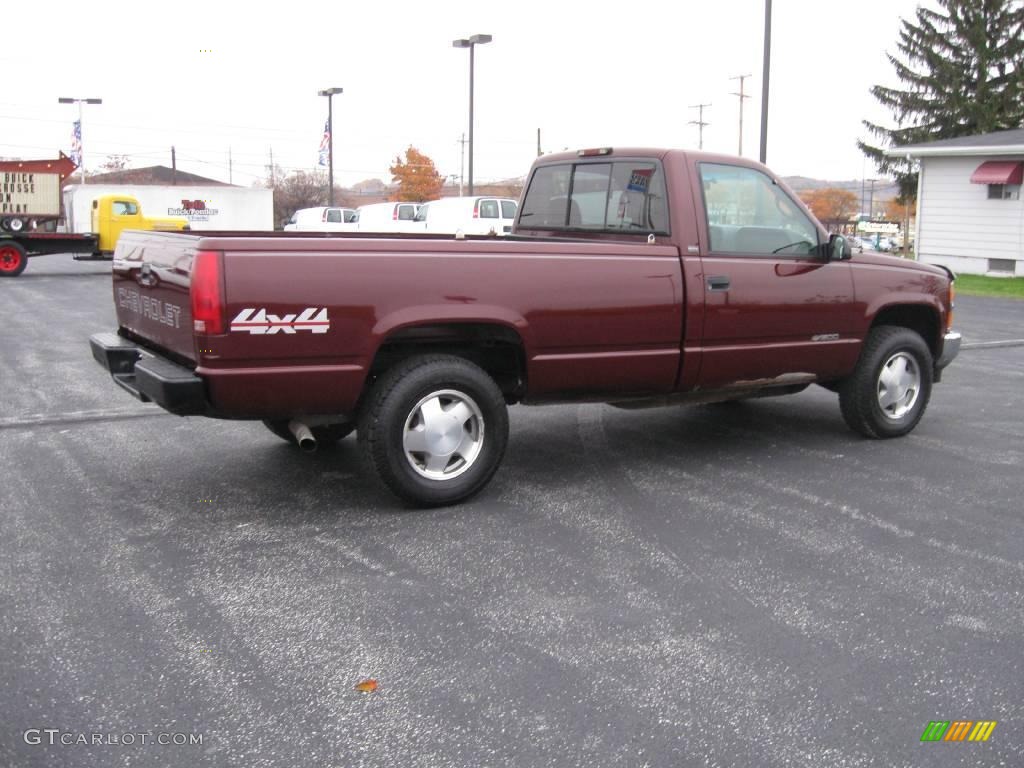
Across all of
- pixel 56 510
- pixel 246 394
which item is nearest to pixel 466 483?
pixel 246 394

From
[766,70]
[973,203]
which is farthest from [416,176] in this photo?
[766,70]

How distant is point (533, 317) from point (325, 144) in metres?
36.7

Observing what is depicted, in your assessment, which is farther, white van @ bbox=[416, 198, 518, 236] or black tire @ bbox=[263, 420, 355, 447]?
white van @ bbox=[416, 198, 518, 236]

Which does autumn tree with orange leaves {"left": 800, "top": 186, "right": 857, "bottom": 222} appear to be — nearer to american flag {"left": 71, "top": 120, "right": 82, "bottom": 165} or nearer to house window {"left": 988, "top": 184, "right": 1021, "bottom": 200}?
american flag {"left": 71, "top": 120, "right": 82, "bottom": 165}

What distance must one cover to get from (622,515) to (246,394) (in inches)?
78.4

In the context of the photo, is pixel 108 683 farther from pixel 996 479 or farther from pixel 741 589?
pixel 996 479

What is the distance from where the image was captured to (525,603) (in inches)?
165

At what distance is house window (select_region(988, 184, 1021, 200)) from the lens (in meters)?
24.2

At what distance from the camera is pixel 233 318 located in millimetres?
4711

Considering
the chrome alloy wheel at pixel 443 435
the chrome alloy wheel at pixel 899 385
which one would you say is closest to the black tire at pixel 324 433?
the chrome alloy wheel at pixel 443 435

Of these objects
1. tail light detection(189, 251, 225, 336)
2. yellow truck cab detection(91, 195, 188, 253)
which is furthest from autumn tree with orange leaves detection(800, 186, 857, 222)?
tail light detection(189, 251, 225, 336)

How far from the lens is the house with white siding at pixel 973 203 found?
79.2 ft

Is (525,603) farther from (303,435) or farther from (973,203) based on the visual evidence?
(973,203)

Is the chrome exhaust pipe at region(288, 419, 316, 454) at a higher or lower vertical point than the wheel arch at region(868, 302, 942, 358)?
lower
